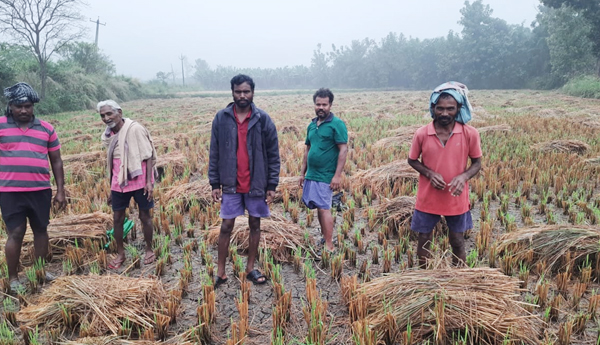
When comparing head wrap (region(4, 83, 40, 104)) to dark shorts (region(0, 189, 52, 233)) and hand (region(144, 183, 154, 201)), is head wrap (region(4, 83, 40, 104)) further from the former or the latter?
hand (region(144, 183, 154, 201))

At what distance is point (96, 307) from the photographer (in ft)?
6.63

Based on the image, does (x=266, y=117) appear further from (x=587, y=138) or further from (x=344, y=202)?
(x=587, y=138)

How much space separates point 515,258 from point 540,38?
136ft

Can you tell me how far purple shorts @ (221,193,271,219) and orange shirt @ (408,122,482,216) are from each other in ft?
3.66

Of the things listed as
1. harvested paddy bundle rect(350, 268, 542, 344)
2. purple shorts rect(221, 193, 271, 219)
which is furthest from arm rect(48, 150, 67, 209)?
harvested paddy bundle rect(350, 268, 542, 344)

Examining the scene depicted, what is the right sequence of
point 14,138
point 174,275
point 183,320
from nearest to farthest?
point 183,320 < point 14,138 < point 174,275

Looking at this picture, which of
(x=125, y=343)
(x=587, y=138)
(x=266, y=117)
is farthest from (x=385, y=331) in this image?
(x=587, y=138)

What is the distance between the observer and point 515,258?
2.54 metres

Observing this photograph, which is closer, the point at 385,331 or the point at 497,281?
the point at 385,331

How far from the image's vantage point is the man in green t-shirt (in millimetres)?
2861

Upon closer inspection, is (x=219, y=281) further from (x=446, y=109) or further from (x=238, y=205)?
(x=446, y=109)

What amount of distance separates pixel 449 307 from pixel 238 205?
145 cm

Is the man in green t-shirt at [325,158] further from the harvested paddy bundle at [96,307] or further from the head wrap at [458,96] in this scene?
the harvested paddy bundle at [96,307]

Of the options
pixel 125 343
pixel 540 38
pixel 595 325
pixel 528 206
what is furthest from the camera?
pixel 540 38
